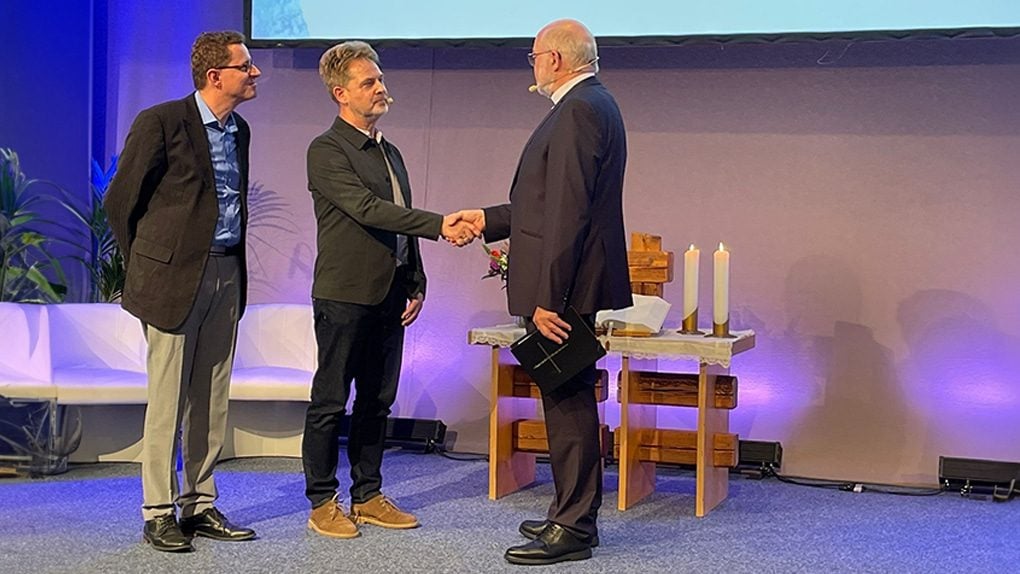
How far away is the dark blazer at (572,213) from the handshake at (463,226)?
229 millimetres

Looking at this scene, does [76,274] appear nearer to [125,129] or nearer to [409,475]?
[125,129]

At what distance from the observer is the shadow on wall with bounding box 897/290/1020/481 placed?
4.90 m

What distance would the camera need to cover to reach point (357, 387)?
4.00 metres

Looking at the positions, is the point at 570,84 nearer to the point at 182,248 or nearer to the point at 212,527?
the point at 182,248

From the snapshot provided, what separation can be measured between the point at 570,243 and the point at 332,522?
115cm

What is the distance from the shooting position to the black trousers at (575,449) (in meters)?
3.60

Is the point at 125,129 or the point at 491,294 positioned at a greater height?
the point at 125,129

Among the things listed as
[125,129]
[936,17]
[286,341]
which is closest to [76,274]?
[125,129]

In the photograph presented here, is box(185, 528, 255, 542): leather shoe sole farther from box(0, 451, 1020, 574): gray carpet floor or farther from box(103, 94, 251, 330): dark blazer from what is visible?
box(103, 94, 251, 330): dark blazer

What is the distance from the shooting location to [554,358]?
11.6ft

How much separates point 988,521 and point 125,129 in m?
4.15

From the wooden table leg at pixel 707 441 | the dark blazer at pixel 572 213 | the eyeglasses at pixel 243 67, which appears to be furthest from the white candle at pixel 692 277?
the eyeglasses at pixel 243 67

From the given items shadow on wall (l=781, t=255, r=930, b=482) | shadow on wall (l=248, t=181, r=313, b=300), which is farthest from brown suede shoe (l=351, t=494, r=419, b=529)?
shadow on wall (l=248, t=181, r=313, b=300)

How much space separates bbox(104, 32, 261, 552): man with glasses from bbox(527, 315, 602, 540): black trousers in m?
0.96
